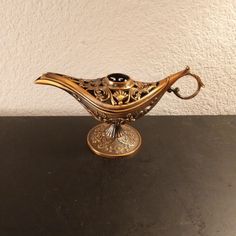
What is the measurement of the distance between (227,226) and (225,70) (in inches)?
18.4

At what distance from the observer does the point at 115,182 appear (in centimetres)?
57

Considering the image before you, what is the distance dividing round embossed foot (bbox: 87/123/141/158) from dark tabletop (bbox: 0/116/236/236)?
18 mm

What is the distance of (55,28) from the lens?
0.69m

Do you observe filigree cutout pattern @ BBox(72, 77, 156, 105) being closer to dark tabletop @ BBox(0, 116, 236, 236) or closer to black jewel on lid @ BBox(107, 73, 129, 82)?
black jewel on lid @ BBox(107, 73, 129, 82)

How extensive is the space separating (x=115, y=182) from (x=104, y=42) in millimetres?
357

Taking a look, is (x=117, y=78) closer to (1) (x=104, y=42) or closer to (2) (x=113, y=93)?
(2) (x=113, y=93)

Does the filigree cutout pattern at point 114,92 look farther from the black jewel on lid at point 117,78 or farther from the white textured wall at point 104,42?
the white textured wall at point 104,42

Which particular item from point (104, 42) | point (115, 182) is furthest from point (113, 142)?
point (104, 42)

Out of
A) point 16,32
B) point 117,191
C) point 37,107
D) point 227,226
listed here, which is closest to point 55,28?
point 16,32

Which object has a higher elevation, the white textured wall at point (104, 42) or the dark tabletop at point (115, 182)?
the white textured wall at point (104, 42)

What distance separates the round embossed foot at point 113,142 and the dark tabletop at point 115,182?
18mm

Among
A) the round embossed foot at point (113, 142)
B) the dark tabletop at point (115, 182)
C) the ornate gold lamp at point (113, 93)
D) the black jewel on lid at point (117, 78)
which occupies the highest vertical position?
the black jewel on lid at point (117, 78)

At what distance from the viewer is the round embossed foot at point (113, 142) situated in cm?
64

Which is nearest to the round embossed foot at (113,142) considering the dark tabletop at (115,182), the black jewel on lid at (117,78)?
the dark tabletop at (115,182)
